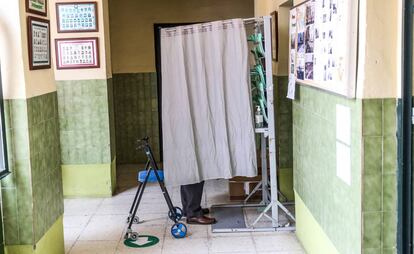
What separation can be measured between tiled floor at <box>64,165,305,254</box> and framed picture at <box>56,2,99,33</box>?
1.95 meters

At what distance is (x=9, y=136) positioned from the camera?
10.8 feet

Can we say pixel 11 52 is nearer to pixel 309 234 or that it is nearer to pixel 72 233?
pixel 72 233

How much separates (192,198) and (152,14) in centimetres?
375

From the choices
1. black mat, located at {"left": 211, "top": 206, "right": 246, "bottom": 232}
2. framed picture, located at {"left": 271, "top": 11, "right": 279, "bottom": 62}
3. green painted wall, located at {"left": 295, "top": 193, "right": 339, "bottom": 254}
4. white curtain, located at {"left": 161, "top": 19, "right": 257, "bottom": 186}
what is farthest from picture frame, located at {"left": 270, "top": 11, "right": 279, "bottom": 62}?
green painted wall, located at {"left": 295, "top": 193, "right": 339, "bottom": 254}

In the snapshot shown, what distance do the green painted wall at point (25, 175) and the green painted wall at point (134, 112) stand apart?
14.4ft

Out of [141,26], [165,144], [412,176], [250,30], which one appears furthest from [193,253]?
[141,26]

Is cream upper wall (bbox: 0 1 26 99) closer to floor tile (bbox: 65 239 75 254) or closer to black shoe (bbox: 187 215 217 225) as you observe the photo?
floor tile (bbox: 65 239 75 254)

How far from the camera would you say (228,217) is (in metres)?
5.14

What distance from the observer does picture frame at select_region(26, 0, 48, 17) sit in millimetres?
3418

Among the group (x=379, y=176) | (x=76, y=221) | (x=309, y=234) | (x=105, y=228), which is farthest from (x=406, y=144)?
(x=76, y=221)

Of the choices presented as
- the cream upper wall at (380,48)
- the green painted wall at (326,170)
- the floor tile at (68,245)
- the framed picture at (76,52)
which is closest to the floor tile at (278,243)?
the green painted wall at (326,170)

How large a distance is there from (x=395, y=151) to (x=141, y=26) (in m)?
5.74

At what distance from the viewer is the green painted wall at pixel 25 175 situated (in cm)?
331

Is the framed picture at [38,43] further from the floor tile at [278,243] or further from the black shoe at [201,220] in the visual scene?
the floor tile at [278,243]
